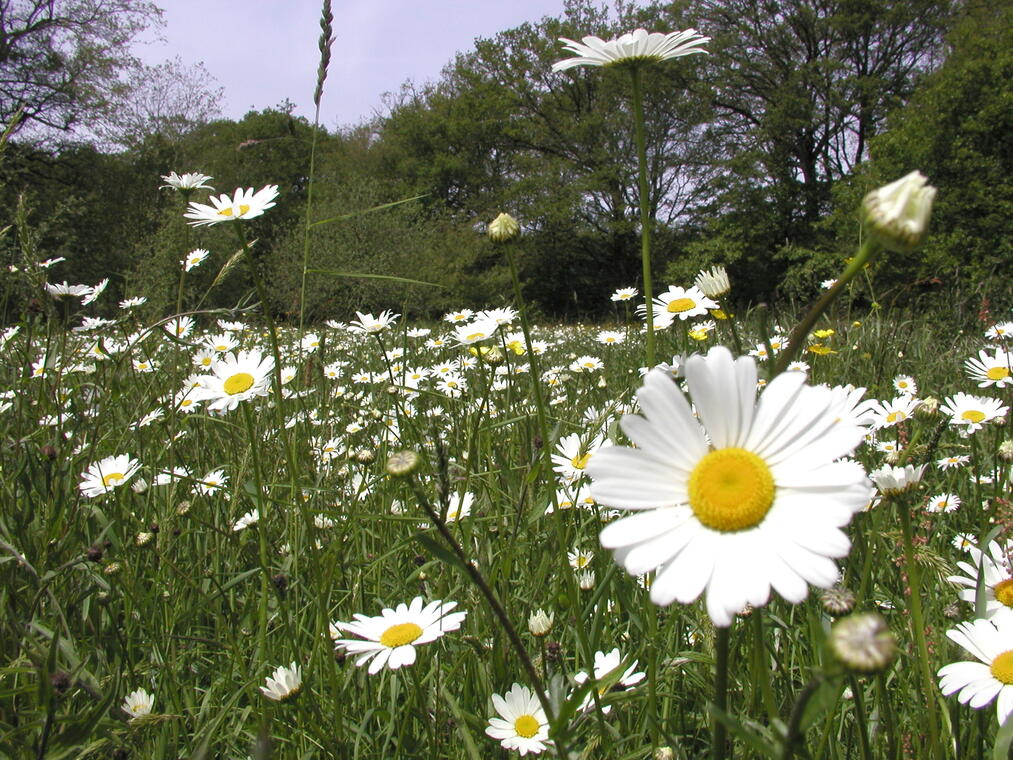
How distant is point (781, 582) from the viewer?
402mm

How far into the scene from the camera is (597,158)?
742 inches

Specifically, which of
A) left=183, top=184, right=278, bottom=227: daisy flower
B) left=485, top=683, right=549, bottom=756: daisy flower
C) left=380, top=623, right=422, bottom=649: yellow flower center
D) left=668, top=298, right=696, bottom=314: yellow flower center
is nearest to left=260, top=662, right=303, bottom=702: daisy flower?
left=380, top=623, right=422, bottom=649: yellow flower center

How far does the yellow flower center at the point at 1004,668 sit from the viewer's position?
2.33 ft

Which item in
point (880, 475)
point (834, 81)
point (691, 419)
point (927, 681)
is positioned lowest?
point (927, 681)

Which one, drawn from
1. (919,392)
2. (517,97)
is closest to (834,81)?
(517,97)

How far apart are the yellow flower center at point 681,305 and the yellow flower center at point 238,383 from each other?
0.98m

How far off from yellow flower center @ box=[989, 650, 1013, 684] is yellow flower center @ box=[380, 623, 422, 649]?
650 mm

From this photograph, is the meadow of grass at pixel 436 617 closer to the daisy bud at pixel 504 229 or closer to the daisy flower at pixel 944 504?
the daisy flower at pixel 944 504

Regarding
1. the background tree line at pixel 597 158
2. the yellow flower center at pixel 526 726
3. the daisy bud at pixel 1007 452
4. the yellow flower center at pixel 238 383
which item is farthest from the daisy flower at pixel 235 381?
the background tree line at pixel 597 158

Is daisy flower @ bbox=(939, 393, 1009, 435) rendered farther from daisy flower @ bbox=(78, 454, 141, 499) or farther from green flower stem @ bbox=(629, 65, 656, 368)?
daisy flower @ bbox=(78, 454, 141, 499)

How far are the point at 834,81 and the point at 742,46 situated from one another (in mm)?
2333

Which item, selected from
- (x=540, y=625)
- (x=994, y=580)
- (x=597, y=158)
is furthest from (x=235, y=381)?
(x=597, y=158)

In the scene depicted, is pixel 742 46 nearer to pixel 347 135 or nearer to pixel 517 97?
pixel 517 97

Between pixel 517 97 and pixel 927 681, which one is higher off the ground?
pixel 517 97
